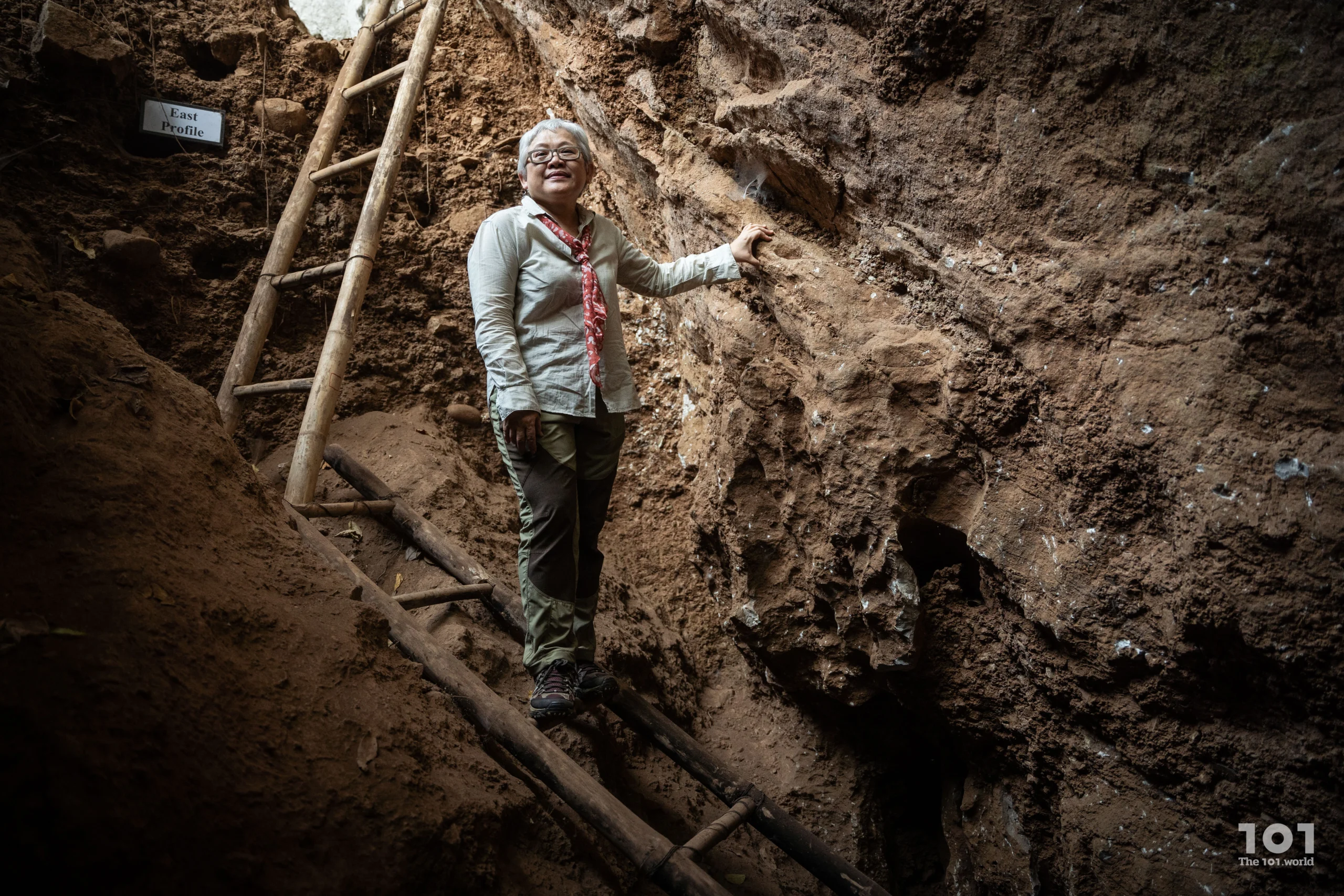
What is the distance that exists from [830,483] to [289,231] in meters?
2.10

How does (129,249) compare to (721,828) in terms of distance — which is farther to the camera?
(129,249)

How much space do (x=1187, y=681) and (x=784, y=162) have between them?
5.31ft

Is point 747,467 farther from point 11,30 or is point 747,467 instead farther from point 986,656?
point 11,30

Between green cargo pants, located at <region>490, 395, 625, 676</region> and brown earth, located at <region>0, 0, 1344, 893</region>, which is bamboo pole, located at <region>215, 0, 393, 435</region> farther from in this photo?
green cargo pants, located at <region>490, 395, 625, 676</region>

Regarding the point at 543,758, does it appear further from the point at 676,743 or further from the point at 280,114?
the point at 280,114

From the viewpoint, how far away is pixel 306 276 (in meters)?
2.83

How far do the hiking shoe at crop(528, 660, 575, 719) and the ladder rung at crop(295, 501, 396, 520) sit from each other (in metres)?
0.86

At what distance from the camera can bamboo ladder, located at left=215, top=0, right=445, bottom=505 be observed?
262 centimetres

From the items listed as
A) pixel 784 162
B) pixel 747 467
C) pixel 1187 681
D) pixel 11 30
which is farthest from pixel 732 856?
pixel 11 30

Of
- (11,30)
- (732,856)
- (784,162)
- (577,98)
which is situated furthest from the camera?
(577,98)

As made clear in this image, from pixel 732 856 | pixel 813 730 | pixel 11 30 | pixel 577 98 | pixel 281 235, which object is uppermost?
pixel 577 98

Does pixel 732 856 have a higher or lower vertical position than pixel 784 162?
lower

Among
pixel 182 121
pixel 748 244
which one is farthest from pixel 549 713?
pixel 182 121

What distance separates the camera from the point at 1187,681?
64.4 inches
